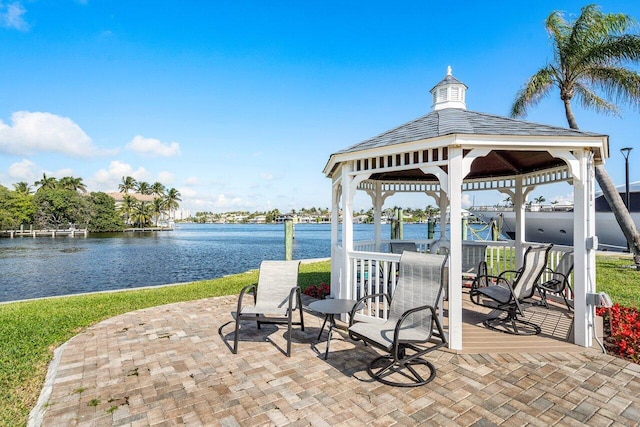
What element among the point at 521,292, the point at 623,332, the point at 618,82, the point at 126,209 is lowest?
the point at 623,332

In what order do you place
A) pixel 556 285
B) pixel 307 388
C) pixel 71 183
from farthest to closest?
pixel 71 183, pixel 556 285, pixel 307 388

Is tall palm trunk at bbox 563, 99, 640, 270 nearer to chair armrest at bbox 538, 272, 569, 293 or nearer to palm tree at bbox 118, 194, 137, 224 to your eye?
chair armrest at bbox 538, 272, 569, 293

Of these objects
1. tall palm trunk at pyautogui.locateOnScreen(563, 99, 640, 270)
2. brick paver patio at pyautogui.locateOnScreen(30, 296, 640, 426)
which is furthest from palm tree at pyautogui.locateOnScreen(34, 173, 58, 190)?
tall palm trunk at pyautogui.locateOnScreen(563, 99, 640, 270)

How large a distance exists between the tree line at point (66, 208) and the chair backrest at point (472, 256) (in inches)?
2724

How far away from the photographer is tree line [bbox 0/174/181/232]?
5406 cm

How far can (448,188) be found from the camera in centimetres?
416

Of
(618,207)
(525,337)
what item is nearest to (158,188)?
(618,207)

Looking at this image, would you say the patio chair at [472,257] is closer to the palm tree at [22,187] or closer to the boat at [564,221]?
the boat at [564,221]

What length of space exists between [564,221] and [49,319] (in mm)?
28457

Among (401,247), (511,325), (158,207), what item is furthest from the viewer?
(158,207)

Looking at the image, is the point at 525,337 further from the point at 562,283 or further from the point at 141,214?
the point at 141,214

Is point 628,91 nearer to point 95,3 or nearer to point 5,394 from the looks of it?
point 5,394

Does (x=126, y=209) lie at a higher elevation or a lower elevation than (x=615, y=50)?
lower

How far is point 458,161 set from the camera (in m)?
4.16
